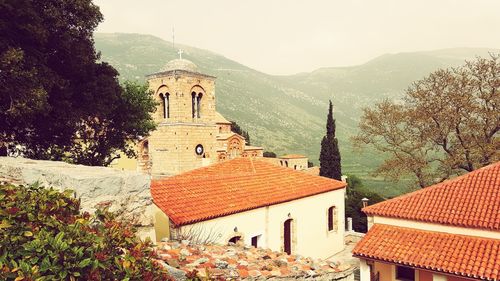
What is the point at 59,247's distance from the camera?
9.82 feet

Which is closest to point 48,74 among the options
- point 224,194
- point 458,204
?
point 224,194

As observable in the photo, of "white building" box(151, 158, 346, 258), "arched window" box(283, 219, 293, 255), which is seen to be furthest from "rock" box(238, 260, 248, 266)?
"arched window" box(283, 219, 293, 255)

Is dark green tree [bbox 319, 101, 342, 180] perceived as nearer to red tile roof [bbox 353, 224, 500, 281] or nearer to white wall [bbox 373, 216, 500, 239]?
white wall [bbox 373, 216, 500, 239]

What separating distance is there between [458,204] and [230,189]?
814 cm

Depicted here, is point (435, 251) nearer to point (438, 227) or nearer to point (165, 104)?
point (438, 227)

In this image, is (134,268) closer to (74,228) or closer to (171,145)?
(74,228)

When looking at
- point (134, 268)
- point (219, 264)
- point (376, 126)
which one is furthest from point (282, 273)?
point (376, 126)

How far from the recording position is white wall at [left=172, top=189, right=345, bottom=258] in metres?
12.2

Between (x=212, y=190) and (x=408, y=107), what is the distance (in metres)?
19.0

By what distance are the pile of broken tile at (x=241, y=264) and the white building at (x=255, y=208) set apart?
3415 mm

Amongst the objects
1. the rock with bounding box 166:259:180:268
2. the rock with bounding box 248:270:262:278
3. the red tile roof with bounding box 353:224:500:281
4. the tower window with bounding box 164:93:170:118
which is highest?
the tower window with bounding box 164:93:170:118

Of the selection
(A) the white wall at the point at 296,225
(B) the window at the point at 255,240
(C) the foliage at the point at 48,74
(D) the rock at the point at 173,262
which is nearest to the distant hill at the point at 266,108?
(A) the white wall at the point at 296,225

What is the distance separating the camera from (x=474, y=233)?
1148cm

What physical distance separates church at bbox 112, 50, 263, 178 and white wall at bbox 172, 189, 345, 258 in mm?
14029
